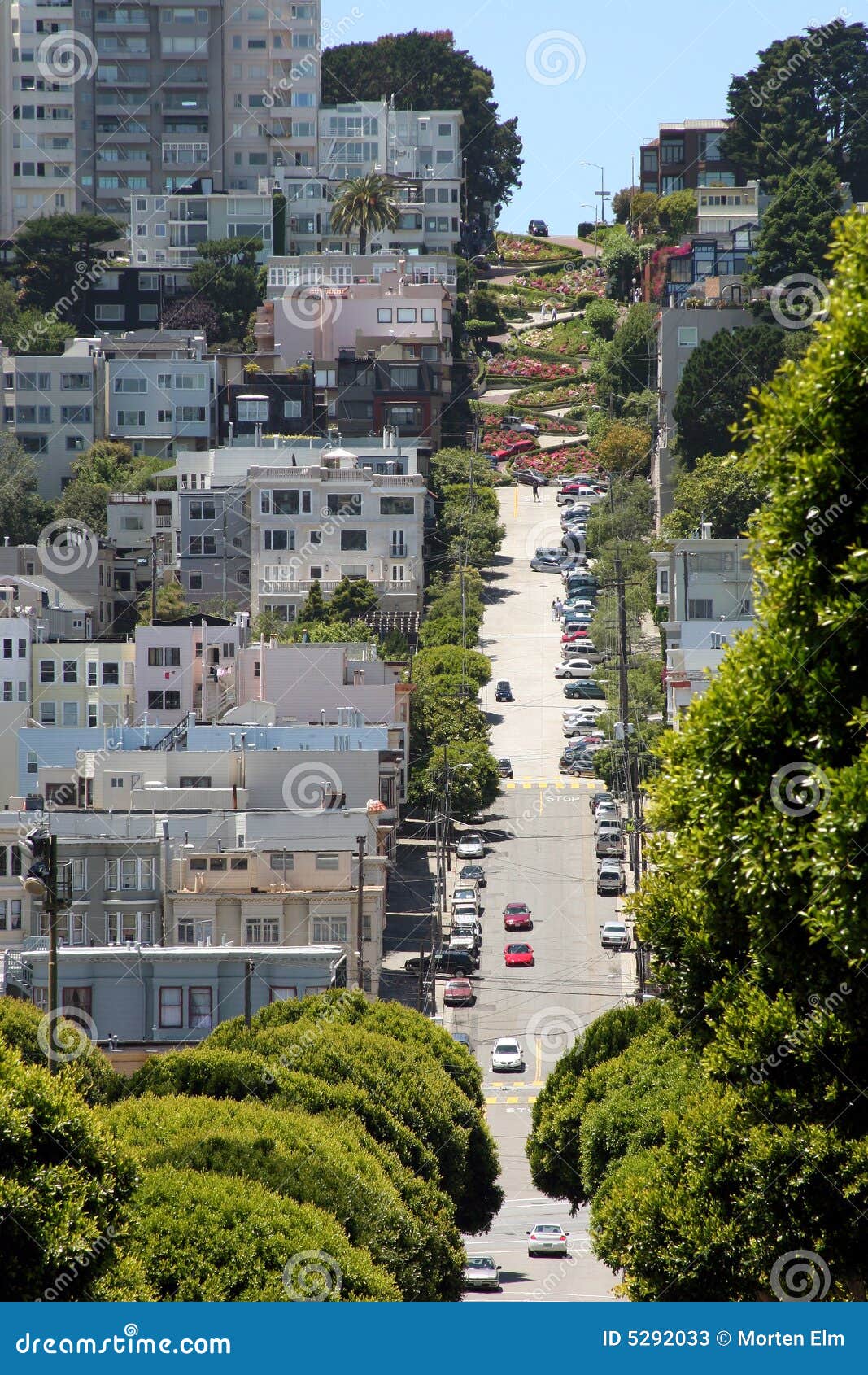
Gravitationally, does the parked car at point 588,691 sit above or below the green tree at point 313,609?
below

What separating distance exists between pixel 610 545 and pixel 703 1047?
100 metres

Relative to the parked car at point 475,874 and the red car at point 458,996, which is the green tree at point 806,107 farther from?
the red car at point 458,996

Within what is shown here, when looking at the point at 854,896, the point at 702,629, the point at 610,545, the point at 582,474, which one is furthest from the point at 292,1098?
the point at 582,474

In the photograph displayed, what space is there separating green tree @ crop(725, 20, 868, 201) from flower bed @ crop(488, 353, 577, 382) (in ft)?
60.0

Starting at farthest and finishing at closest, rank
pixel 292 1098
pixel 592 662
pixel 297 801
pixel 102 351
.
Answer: pixel 102 351 < pixel 592 662 < pixel 297 801 < pixel 292 1098

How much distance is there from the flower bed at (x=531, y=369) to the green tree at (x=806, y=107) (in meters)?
18.3

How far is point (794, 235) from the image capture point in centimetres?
13875

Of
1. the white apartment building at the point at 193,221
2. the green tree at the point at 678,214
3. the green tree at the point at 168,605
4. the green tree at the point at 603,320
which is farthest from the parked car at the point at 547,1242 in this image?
the green tree at the point at 678,214

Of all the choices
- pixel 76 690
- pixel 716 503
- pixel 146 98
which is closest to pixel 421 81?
pixel 146 98

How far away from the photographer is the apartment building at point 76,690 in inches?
4080

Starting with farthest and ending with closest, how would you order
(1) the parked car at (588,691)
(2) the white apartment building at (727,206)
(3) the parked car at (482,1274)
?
(2) the white apartment building at (727,206)
(1) the parked car at (588,691)
(3) the parked car at (482,1274)

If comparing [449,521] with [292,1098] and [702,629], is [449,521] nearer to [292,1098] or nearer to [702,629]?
[702,629]

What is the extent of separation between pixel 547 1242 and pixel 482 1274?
5.07 meters

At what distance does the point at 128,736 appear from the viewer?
91188mm
